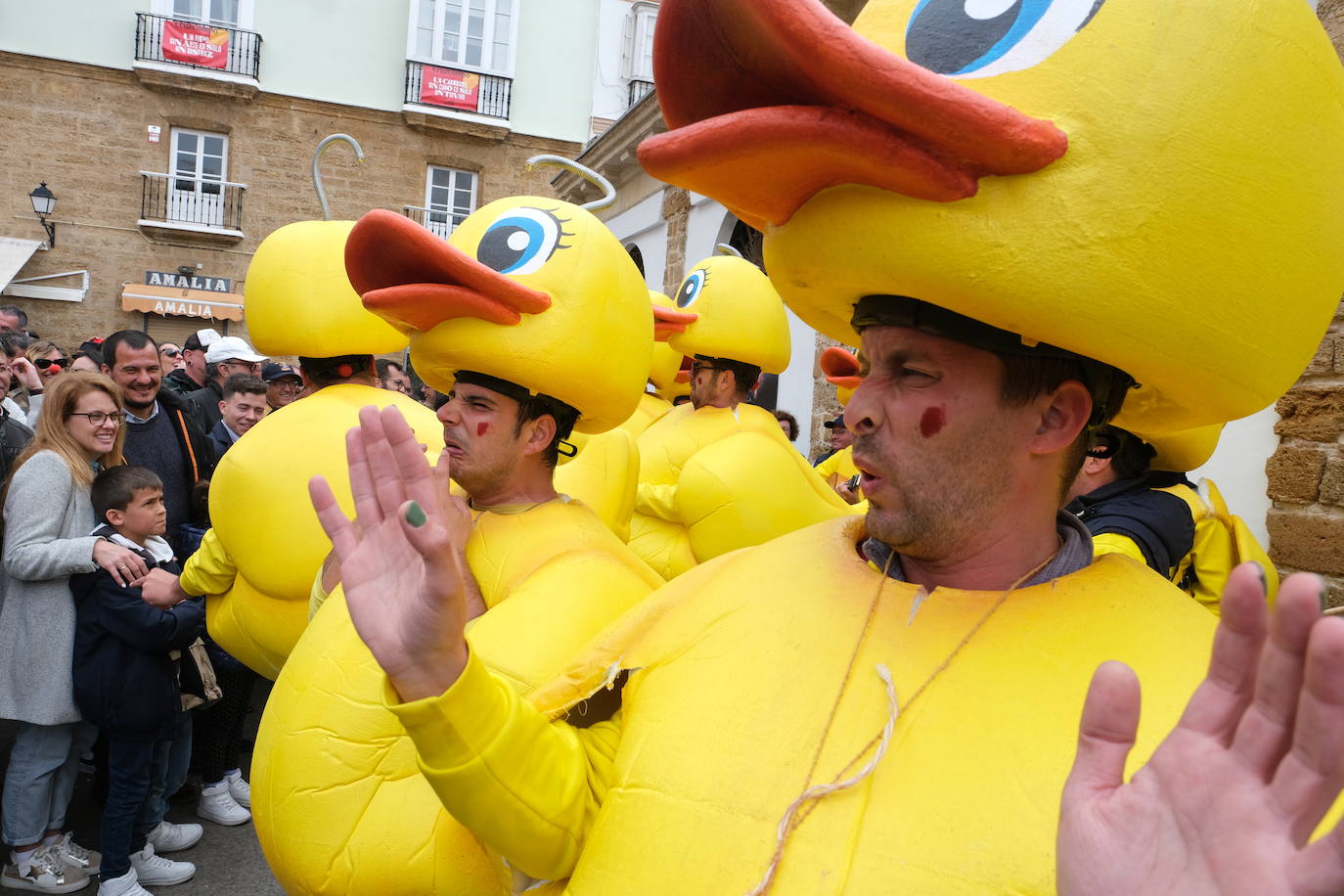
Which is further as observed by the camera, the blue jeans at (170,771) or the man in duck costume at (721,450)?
the man in duck costume at (721,450)

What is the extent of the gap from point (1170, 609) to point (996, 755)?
0.35 metres

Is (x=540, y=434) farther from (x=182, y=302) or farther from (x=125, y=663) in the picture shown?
(x=182, y=302)

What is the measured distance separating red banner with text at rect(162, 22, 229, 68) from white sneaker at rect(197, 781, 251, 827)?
17.1 meters

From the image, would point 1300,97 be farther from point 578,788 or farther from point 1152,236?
point 578,788

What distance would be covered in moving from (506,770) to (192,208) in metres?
19.2

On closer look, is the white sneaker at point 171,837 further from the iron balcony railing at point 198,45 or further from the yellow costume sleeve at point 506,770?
the iron balcony railing at point 198,45

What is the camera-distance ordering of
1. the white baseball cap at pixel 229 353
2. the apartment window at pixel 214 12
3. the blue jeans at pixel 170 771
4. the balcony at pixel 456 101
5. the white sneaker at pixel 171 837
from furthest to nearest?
the balcony at pixel 456 101, the apartment window at pixel 214 12, the white baseball cap at pixel 229 353, the white sneaker at pixel 171 837, the blue jeans at pixel 170 771

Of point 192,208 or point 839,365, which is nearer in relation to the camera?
point 839,365

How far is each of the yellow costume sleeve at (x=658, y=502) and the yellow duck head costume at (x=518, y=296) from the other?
6.88ft

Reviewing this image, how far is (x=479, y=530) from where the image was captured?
217cm

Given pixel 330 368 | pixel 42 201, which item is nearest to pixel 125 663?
pixel 330 368

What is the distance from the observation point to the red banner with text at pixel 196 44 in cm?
1739

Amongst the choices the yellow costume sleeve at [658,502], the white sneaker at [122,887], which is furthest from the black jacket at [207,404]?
the white sneaker at [122,887]

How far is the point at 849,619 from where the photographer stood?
1.31 meters
